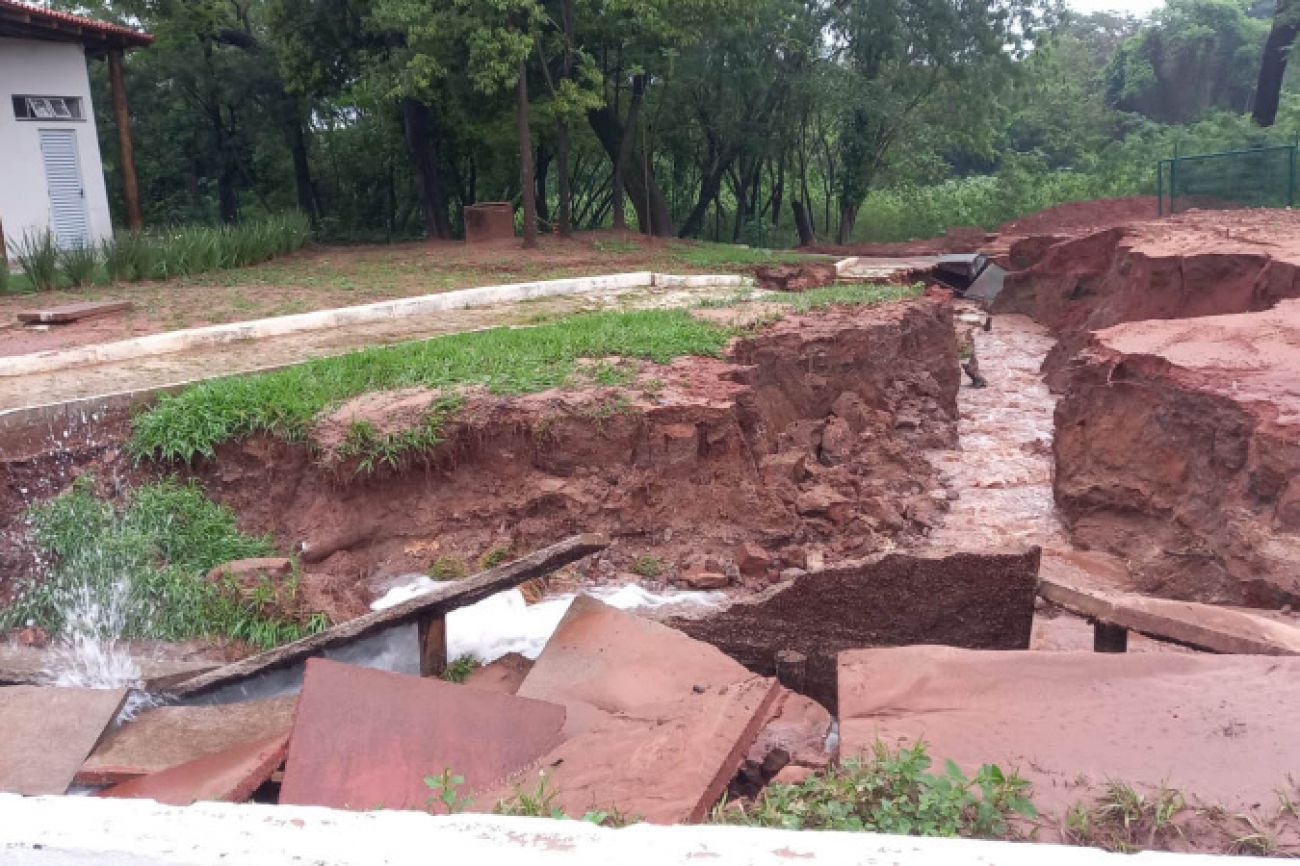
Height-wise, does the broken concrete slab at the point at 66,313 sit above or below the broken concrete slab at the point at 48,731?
above

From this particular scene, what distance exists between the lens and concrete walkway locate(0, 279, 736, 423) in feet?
26.6

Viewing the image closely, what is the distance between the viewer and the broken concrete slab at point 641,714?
320 cm

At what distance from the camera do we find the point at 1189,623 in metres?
4.05

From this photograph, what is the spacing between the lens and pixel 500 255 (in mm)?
16938

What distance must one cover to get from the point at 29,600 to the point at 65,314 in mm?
5871

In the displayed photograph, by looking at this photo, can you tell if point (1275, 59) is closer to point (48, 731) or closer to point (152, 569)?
point (152, 569)

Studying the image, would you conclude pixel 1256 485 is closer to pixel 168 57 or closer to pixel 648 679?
pixel 648 679

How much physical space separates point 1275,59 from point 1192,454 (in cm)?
2469

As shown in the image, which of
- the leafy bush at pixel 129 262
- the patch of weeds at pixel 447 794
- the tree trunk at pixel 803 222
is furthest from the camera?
the tree trunk at pixel 803 222

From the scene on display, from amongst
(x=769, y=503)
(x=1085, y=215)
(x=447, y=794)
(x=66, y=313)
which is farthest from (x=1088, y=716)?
(x=1085, y=215)

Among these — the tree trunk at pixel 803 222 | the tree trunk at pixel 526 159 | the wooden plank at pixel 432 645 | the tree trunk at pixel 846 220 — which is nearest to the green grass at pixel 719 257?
the tree trunk at pixel 526 159

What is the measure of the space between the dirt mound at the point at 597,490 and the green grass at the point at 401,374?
0.64 feet

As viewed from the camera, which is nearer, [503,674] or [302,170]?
[503,674]

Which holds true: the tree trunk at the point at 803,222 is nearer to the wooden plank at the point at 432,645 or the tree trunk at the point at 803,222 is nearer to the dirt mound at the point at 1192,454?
the dirt mound at the point at 1192,454
